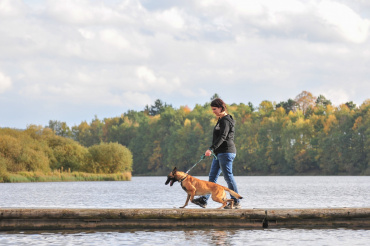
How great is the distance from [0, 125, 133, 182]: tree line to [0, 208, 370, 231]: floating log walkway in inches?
1961

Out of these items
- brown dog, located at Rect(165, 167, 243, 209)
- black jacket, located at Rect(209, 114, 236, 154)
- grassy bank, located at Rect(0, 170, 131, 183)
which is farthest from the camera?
grassy bank, located at Rect(0, 170, 131, 183)

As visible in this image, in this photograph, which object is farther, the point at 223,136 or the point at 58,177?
the point at 58,177

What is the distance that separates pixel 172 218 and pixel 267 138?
10098 centimetres

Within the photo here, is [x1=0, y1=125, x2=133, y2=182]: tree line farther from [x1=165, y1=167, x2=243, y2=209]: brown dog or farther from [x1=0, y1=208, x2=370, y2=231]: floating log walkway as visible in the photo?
[x1=165, y1=167, x2=243, y2=209]: brown dog

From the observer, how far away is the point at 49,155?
69.8 meters

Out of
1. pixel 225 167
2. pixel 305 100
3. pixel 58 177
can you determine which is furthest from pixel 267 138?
pixel 225 167

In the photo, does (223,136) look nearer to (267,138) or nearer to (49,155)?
(49,155)

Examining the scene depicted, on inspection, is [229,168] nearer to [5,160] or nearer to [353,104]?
[5,160]

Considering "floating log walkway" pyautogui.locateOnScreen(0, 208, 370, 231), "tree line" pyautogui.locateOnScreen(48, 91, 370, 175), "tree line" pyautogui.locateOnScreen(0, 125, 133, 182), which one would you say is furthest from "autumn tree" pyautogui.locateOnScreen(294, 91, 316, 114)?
"floating log walkway" pyautogui.locateOnScreen(0, 208, 370, 231)

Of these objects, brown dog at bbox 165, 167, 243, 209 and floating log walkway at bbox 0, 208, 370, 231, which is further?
floating log walkway at bbox 0, 208, 370, 231

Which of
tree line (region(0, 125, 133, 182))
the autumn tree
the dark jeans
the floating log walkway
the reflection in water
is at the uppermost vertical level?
the autumn tree

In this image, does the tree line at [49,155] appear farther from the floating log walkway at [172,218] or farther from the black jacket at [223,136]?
the black jacket at [223,136]

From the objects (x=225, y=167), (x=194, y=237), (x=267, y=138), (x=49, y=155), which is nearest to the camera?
(x=194, y=237)

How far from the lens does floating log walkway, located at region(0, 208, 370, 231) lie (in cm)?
1541
